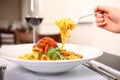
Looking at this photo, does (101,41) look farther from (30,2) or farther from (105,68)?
(105,68)

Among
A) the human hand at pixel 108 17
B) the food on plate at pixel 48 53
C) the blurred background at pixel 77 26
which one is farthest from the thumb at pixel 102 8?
the blurred background at pixel 77 26

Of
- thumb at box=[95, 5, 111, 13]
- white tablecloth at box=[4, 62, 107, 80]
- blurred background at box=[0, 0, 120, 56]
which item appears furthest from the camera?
blurred background at box=[0, 0, 120, 56]

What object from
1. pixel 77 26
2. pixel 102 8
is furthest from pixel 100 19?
pixel 77 26

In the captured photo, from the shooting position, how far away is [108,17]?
3.82 ft

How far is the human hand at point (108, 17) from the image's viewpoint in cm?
109

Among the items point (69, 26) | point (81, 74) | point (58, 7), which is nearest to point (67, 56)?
point (81, 74)

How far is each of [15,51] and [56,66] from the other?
0.29m

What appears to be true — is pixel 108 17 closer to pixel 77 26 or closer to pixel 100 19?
pixel 100 19

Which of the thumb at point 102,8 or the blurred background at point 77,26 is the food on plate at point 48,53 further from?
the blurred background at point 77,26

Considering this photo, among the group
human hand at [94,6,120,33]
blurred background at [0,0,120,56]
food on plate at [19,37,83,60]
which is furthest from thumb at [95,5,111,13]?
blurred background at [0,0,120,56]

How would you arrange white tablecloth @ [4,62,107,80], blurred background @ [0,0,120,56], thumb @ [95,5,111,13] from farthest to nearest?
blurred background @ [0,0,120,56]
thumb @ [95,5,111,13]
white tablecloth @ [4,62,107,80]

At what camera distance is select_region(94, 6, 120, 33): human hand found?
1.09 meters

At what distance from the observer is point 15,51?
850mm

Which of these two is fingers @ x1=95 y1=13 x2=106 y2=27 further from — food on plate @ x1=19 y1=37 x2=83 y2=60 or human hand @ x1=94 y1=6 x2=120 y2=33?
food on plate @ x1=19 y1=37 x2=83 y2=60
